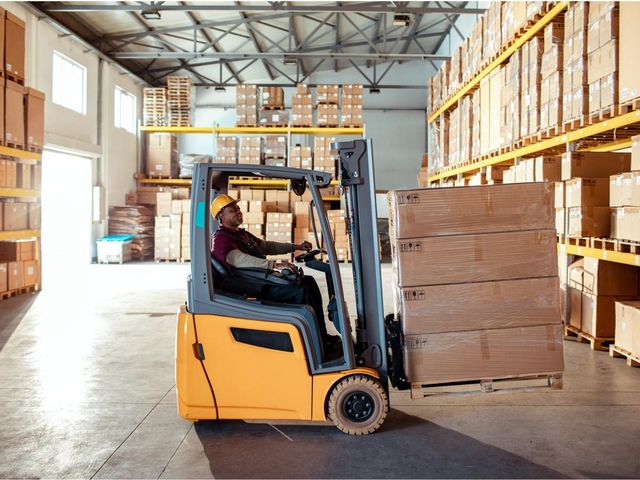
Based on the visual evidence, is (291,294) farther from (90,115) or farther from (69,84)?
(90,115)

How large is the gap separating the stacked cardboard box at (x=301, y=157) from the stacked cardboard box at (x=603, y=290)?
11.3m

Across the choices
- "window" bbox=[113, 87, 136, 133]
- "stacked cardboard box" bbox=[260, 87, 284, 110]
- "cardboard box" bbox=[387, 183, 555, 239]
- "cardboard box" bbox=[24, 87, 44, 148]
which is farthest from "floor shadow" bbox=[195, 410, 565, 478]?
"window" bbox=[113, 87, 136, 133]

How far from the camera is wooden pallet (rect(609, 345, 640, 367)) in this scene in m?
5.10

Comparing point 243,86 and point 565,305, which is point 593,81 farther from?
point 243,86

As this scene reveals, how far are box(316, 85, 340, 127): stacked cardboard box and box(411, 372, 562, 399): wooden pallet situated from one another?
536 inches

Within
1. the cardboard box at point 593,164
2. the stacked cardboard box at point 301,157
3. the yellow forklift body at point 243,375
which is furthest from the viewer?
the stacked cardboard box at point 301,157

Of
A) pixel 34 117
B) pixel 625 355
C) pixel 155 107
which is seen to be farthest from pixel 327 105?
pixel 625 355

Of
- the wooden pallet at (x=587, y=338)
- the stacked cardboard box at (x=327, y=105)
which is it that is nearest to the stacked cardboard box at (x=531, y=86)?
the wooden pallet at (x=587, y=338)

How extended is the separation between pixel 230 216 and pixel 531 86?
463cm

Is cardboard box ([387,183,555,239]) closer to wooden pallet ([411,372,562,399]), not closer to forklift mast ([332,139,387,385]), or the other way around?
forklift mast ([332,139,387,385])

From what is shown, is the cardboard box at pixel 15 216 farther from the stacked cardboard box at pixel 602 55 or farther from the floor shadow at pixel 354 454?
the stacked cardboard box at pixel 602 55

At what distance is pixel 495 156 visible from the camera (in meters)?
8.33

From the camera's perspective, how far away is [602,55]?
17.5 feet

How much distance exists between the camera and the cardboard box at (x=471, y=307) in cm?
363
